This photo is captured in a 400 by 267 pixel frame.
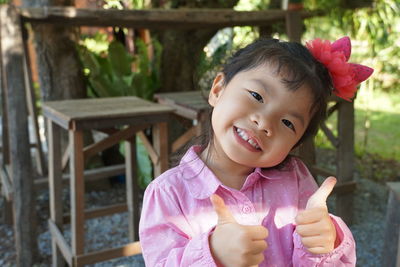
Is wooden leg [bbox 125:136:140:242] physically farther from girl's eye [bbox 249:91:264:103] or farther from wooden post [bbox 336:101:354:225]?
girl's eye [bbox 249:91:264:103]

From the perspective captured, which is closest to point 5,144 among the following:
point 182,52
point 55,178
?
point 55,178

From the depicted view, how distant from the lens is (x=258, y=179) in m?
1.11

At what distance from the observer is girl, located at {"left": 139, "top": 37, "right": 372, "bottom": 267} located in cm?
90

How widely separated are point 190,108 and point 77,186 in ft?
2.48

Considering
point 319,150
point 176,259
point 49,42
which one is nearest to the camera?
point 176,259

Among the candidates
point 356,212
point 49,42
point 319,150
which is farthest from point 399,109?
point 49,42

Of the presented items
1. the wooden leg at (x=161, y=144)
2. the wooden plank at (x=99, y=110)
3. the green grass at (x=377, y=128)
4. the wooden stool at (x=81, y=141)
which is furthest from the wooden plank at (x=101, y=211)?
the green grass at (x=377, y=128)

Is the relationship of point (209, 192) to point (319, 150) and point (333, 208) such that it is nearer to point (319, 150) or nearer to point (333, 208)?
point (333, 208)

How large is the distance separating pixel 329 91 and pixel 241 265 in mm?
493

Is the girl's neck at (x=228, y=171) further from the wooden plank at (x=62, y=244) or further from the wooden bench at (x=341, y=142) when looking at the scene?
the wooden bench at (x=341, y=142)

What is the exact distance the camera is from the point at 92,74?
3395 mm

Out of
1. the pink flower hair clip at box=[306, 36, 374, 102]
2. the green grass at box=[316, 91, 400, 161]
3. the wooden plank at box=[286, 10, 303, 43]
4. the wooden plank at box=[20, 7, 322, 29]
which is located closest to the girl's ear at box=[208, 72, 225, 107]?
the pink flower hair clip at box=[306, 36, 374, 102]

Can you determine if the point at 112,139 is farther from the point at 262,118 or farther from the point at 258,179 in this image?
the point at 262,118

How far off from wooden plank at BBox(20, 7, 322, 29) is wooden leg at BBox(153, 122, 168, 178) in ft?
2.00
